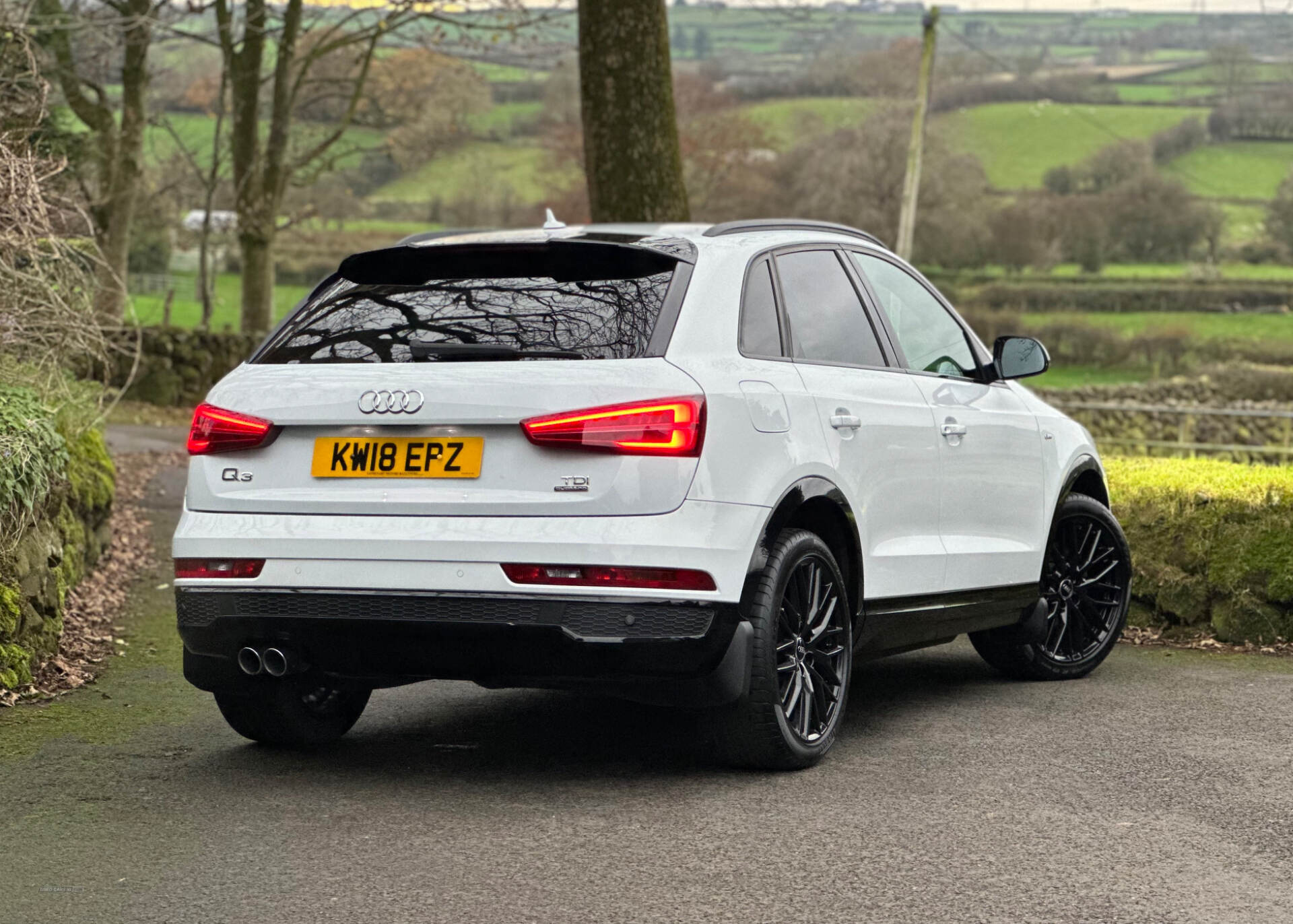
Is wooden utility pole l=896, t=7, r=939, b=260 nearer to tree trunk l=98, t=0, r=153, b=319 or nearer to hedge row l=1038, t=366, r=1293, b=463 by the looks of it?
hedge row l=1038, t=366, r=1293, b=463

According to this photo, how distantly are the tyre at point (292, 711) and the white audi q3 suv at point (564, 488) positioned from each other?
0.01 m

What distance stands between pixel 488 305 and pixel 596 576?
1.04 metres

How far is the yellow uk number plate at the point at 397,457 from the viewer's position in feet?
17.2

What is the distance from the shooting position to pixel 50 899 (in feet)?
14.2

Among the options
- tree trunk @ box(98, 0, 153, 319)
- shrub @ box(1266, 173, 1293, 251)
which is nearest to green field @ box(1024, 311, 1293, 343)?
shrub @ box(1266, 173, 1293, 251)

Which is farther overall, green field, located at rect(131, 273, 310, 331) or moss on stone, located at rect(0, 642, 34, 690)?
green field, located at rect(131, 273, 310, 331)

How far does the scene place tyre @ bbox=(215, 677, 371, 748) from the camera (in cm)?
604

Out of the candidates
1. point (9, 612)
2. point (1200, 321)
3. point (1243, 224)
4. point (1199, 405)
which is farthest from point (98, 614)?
point (1243, 224)

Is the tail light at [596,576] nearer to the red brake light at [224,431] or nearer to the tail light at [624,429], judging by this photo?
the tail light at [624,429]

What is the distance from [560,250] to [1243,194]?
96.5 metres

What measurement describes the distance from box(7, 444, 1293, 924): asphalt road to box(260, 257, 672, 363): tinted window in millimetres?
1370

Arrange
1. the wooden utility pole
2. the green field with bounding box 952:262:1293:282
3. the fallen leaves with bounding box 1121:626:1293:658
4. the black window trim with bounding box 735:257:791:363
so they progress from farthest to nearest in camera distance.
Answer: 1. the green field with bounding box 952:262:1293:282
2. the wooden utility pole
3. the fallen leaves with bounding box 1121:626:1293:658
4. the black window trim with bounding box 735:257:791:363

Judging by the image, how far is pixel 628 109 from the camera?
43.4 feet

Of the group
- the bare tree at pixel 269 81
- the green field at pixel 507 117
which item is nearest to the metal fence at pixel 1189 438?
the bare tree at pixel 269 81
